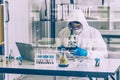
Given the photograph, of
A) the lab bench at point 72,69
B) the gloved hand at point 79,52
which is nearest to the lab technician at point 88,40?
the gloved hand at point 79,52

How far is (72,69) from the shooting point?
2852mm

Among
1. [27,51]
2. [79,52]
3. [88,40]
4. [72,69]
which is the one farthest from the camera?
[88,40]

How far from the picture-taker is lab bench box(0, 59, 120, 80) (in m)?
2.74

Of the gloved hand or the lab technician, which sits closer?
the gloved hand

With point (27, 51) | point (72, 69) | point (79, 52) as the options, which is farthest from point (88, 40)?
point (72, 69)

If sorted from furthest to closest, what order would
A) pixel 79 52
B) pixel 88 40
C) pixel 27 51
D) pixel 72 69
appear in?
pixel 88 40
pixel 79 52
pixel 27 51
pixel 72 69

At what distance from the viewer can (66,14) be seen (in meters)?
6.57

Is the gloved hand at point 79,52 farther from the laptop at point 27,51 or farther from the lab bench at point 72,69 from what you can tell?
the laptop at point 27,51

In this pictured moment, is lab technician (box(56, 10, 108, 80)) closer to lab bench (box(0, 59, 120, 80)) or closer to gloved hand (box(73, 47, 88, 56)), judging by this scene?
gloved hand (box(73, 47, 88, 56))

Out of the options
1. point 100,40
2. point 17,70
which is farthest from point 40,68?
point 100,40

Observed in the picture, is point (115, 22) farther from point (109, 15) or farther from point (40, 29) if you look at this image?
point (40, 29)

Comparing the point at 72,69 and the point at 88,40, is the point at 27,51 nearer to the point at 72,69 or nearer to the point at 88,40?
the point at 72,69

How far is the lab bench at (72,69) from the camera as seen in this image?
274cm

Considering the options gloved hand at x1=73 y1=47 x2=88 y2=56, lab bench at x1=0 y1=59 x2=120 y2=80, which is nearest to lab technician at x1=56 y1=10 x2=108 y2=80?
gloved hand at x1=73 y1=47 x2=88 y2=56
